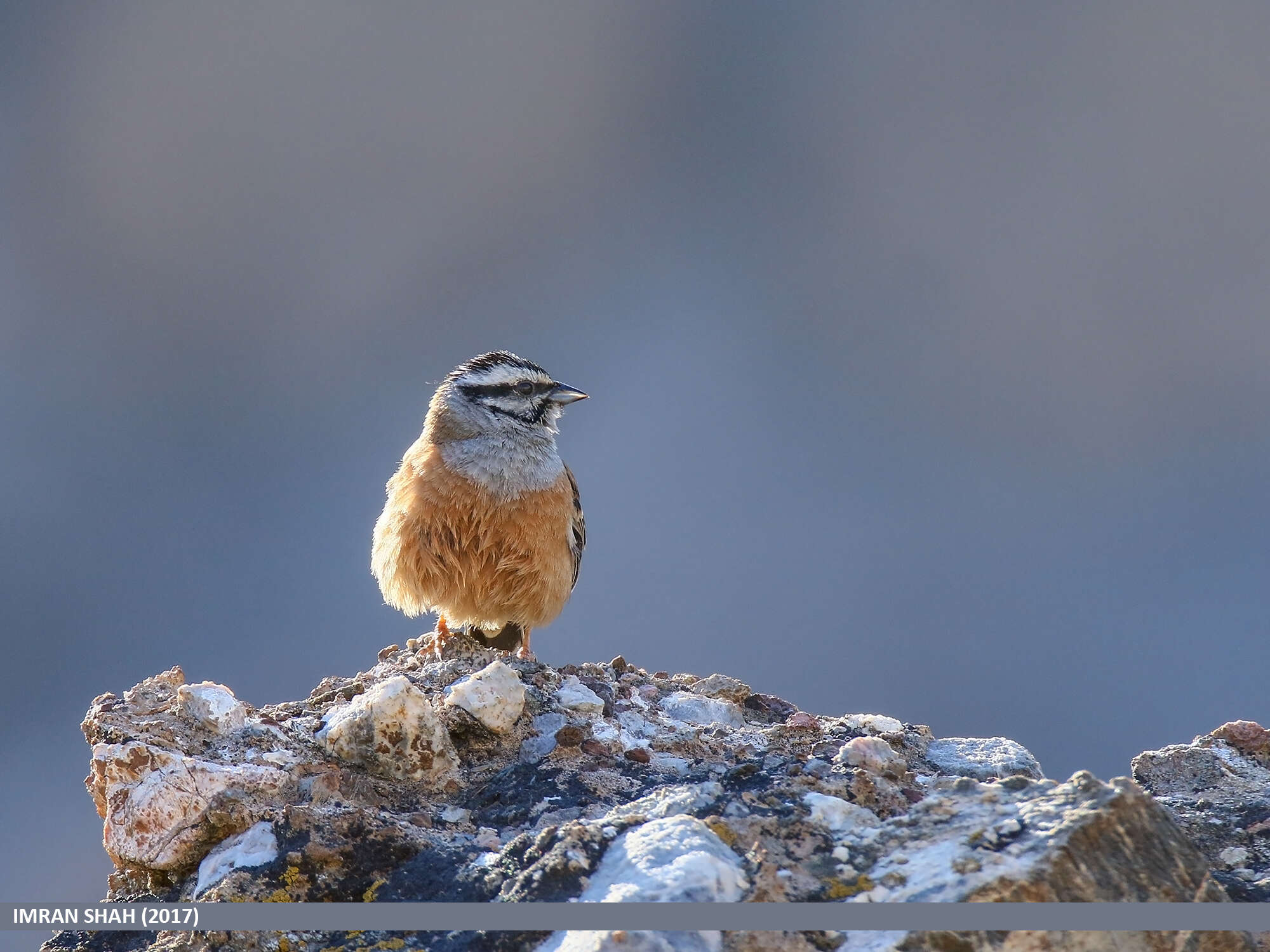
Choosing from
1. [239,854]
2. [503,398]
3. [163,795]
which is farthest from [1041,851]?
[503,398]

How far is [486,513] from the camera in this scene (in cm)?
577

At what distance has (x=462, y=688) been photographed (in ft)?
11.7

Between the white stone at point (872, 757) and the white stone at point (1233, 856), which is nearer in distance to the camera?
the white stone at point (1233, 856)

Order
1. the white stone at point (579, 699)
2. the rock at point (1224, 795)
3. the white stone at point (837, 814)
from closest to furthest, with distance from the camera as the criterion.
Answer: the white stone at point (837, 814)
the rock at point (1224, 795)
the white stone at point (579, 699)

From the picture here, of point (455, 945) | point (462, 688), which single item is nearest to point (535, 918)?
point (455, 945)

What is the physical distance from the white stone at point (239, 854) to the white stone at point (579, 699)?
1130 mm

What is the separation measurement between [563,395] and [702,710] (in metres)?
2.97

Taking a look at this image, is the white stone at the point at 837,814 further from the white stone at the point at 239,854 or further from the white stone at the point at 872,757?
the white stone at the point at 239,854

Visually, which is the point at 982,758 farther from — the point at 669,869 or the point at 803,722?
the point at 669,869

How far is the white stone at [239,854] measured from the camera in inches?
112

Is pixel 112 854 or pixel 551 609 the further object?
pixel 551 609

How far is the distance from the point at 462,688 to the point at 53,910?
1.32 m

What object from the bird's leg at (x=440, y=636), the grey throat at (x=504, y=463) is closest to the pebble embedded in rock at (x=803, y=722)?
the bird's leg at (x=440, y=636)

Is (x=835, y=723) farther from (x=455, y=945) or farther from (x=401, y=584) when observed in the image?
(x=401, y=584)
